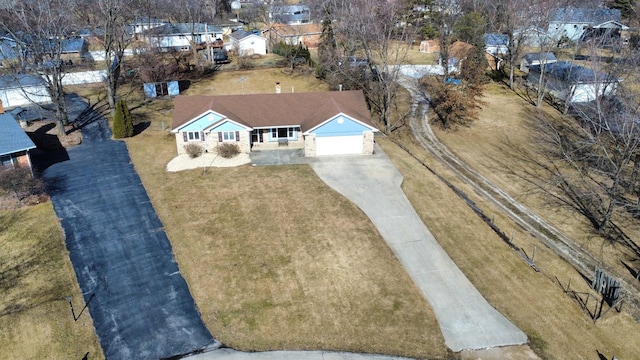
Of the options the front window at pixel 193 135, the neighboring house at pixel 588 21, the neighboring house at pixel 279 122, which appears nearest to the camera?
the neighboring house at pixel 279 122

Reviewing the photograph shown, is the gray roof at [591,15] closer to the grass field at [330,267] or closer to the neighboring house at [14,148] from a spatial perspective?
the grass field at [330,267]

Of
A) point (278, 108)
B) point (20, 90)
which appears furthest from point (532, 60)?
point (20, 90)

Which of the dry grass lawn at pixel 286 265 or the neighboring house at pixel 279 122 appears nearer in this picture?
the dry grass lawn at pixel 286 265

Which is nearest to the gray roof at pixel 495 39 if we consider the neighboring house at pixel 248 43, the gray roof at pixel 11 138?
the neighboring house at pixel 248 43

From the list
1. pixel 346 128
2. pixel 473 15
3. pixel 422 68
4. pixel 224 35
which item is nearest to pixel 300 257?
pixel 346 128

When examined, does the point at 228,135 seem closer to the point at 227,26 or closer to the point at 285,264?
the point at 285,264

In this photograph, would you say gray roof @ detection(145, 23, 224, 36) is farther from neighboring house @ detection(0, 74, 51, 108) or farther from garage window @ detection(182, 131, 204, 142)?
garage window @ detection(182, 131, 204, 142)

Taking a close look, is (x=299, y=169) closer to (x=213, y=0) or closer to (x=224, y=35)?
(x=224, y=35)
